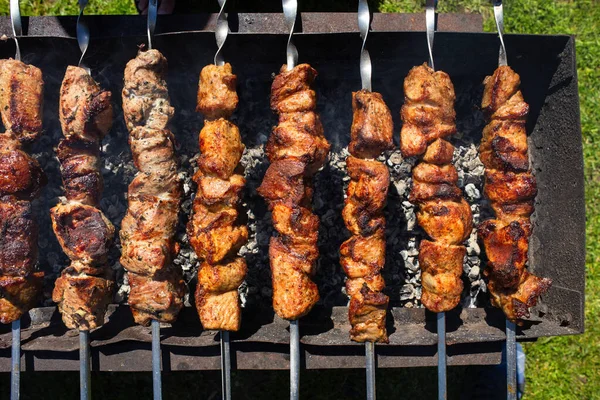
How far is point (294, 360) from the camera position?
11.0ft

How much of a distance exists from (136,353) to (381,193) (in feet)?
6.96

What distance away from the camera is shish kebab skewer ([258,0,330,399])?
3.18 metres

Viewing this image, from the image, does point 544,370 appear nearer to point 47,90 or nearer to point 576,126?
point 576,126

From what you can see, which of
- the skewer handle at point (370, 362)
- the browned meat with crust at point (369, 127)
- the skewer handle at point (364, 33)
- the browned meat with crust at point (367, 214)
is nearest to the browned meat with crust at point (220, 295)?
the browned meat with crust at point (367, 214)

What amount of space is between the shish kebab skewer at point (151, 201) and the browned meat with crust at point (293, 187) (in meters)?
0.67

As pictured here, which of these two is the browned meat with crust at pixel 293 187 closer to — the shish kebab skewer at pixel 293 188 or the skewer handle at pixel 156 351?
the shish kebab skewer at pixel 293 188

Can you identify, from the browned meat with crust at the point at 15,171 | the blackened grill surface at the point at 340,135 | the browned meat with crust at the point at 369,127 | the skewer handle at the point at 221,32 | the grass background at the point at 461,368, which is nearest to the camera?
the browned meat with crust at the point at 369,127

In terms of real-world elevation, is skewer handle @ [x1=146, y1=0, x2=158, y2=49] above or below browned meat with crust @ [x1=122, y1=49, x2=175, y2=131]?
above

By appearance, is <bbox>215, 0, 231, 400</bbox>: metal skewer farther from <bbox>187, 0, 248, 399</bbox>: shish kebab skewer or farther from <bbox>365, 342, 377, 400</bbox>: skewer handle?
<bbox>365, 342, 377, 400</bbox>: skewer handle

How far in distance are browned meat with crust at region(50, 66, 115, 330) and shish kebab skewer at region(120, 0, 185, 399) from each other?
171mm

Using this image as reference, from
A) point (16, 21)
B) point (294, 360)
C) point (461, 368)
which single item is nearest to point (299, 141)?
point (294, 360)

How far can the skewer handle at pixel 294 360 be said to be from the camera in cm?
333

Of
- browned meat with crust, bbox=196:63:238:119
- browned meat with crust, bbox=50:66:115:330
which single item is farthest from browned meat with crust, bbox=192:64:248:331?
browned meat with crust, bbox=50:66:115:330

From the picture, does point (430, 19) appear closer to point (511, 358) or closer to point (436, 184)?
point (436, 184)
